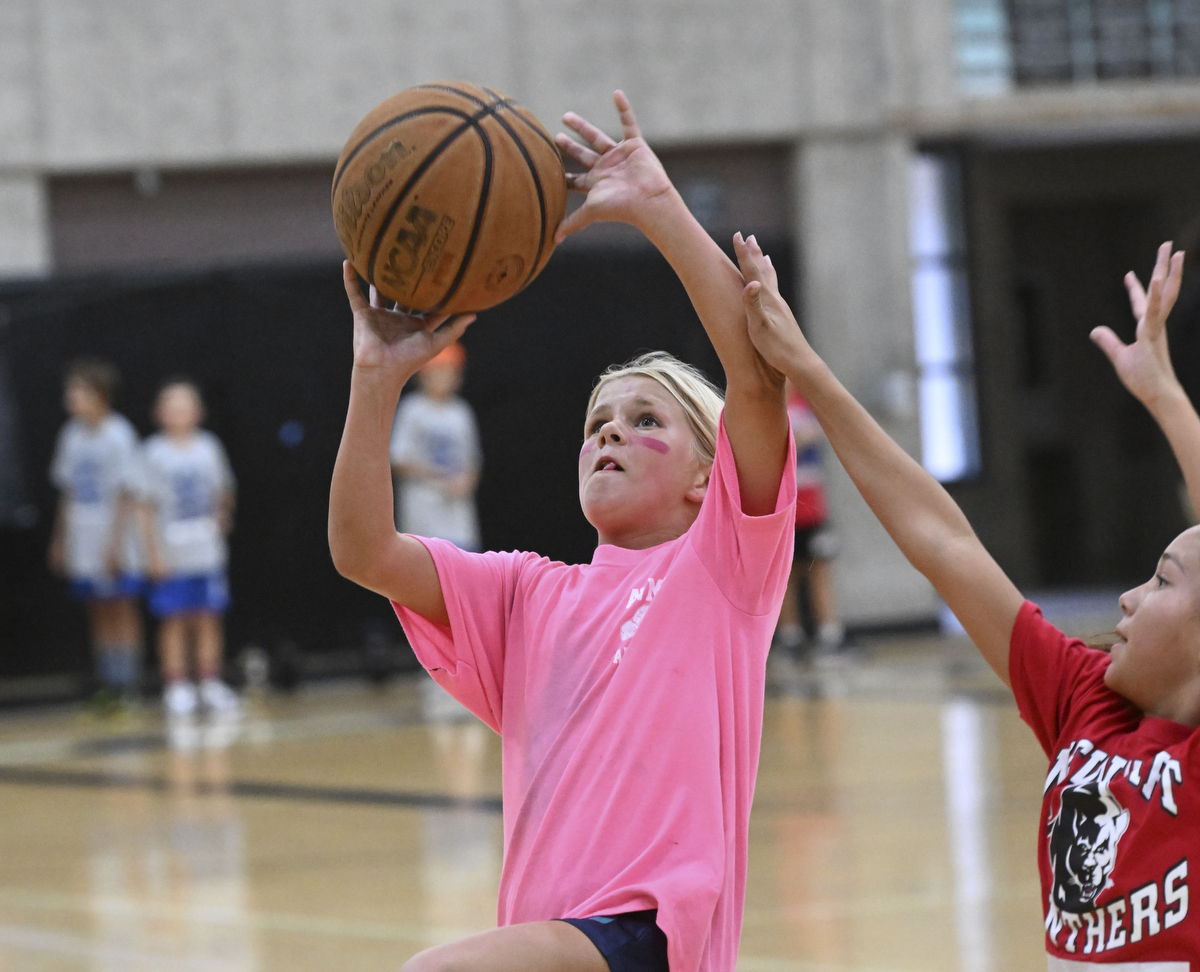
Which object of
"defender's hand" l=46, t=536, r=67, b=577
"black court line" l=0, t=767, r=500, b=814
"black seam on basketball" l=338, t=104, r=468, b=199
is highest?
"black seam on basketball" l=338, t=104, r=468, b=199

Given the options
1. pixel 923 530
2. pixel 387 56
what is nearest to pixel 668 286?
pixel 387 56

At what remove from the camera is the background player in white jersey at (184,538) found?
925 centimetres

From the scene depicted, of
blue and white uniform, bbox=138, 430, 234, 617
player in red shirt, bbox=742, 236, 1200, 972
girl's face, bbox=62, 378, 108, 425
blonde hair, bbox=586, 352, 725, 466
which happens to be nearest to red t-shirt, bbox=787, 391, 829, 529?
blue and white uniform, bbox=138, 430, 234, 617

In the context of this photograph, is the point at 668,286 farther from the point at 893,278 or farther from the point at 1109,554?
the point at 1109,554

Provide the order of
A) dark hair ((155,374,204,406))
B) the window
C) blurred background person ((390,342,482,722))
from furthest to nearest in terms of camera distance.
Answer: the window → dark hair ((155,374,204,406)) → blurred background person ((390,342,482,722))

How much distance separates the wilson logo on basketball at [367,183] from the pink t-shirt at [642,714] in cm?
47

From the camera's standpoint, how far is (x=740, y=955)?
385 centimetres

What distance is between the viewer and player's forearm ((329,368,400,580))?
2.22m

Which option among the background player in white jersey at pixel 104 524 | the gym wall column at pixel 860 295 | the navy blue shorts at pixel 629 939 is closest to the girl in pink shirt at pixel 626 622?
the navy blue shorts at pixel 629 939

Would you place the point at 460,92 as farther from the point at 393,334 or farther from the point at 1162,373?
the point at 1162,373

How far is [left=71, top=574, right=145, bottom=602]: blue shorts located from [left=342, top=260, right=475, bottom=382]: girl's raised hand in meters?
7.67

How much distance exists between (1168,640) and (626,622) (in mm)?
696

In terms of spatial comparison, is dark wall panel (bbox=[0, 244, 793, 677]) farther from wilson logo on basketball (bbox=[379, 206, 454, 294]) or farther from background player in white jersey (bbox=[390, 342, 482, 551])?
wilson logo on basketball (bbox=[379, 206, 454, 294])

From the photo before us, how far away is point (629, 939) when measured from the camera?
201 centimetres
